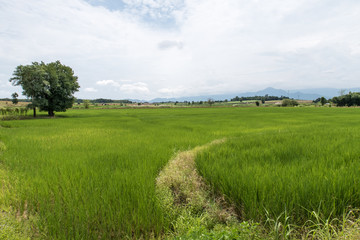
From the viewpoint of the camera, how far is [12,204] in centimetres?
342

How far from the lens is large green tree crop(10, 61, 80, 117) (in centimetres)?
2953

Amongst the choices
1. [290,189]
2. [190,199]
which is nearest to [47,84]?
[190,199]

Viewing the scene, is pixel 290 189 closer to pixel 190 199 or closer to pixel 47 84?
pixel 190 199

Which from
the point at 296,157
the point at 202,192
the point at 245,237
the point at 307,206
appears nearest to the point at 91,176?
the point at 202,192

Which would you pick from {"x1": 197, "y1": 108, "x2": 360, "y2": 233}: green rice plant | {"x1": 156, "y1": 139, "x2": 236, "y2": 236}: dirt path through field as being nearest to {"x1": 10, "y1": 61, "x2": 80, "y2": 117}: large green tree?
{"x1": 156, "y1": 139, "x2": 236, "y2": 236}: dirt path through field

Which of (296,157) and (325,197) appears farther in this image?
(296,157)

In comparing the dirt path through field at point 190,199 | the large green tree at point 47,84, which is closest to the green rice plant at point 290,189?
the dirt path through field at point 190,199

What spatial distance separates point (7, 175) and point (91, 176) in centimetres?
244

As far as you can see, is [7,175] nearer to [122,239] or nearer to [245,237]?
Result: [122,239]

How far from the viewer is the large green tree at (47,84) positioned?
2953cm

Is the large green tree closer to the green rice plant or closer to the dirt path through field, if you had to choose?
the dirt path through field

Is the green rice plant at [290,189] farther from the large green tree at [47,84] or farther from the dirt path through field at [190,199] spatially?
the large green tree at [47,84]

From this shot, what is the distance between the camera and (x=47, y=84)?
3025 centimetres

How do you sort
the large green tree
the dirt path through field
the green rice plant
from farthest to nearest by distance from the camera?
1. the large green tree
2. the dirt path through field
3. the green rice plant
